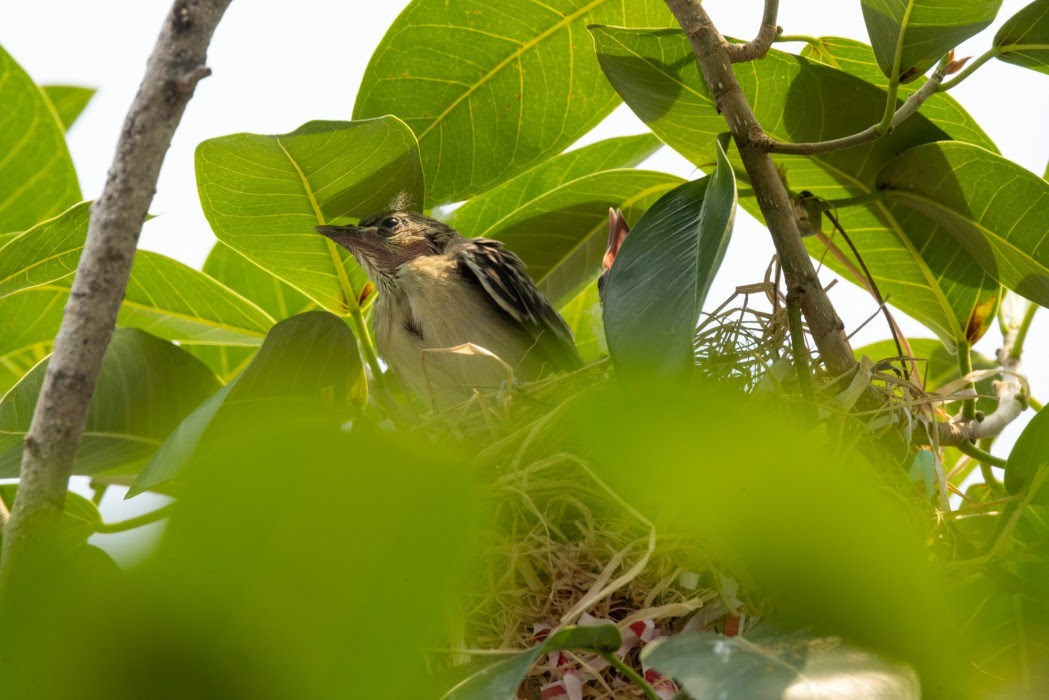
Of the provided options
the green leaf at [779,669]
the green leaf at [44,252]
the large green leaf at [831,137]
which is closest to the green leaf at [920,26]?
the large green leaf at [831,137]

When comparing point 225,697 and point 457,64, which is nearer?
point 225,697

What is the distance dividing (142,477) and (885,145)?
163cm

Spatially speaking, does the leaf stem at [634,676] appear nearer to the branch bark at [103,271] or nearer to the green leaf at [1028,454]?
the branch bark at [103,271]

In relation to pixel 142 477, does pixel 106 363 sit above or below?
above

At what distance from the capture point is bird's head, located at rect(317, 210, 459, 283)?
2648 millimetres

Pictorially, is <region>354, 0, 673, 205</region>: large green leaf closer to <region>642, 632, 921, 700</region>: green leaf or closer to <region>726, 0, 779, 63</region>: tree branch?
<region>726, 0, 779, 63</region>: tree branch

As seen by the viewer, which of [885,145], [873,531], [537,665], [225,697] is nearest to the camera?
[225,697]

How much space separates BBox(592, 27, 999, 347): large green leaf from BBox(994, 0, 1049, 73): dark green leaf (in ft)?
0.63

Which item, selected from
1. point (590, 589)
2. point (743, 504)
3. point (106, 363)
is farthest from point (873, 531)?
point (106, 363)

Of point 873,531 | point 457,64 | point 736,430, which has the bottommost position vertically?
point 873,531

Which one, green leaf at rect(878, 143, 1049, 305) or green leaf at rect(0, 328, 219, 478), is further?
green leaf at rect(0, 328, 219, 478)

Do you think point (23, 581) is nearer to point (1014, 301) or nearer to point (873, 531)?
point (873, 531)

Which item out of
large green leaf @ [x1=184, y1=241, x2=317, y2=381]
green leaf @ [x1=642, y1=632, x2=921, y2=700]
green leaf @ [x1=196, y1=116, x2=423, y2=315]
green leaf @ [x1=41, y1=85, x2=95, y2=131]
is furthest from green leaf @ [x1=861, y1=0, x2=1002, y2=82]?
green leaf @ [x1=41, y1=85, x2=95, y2=131]

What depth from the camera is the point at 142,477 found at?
176 centimetres
